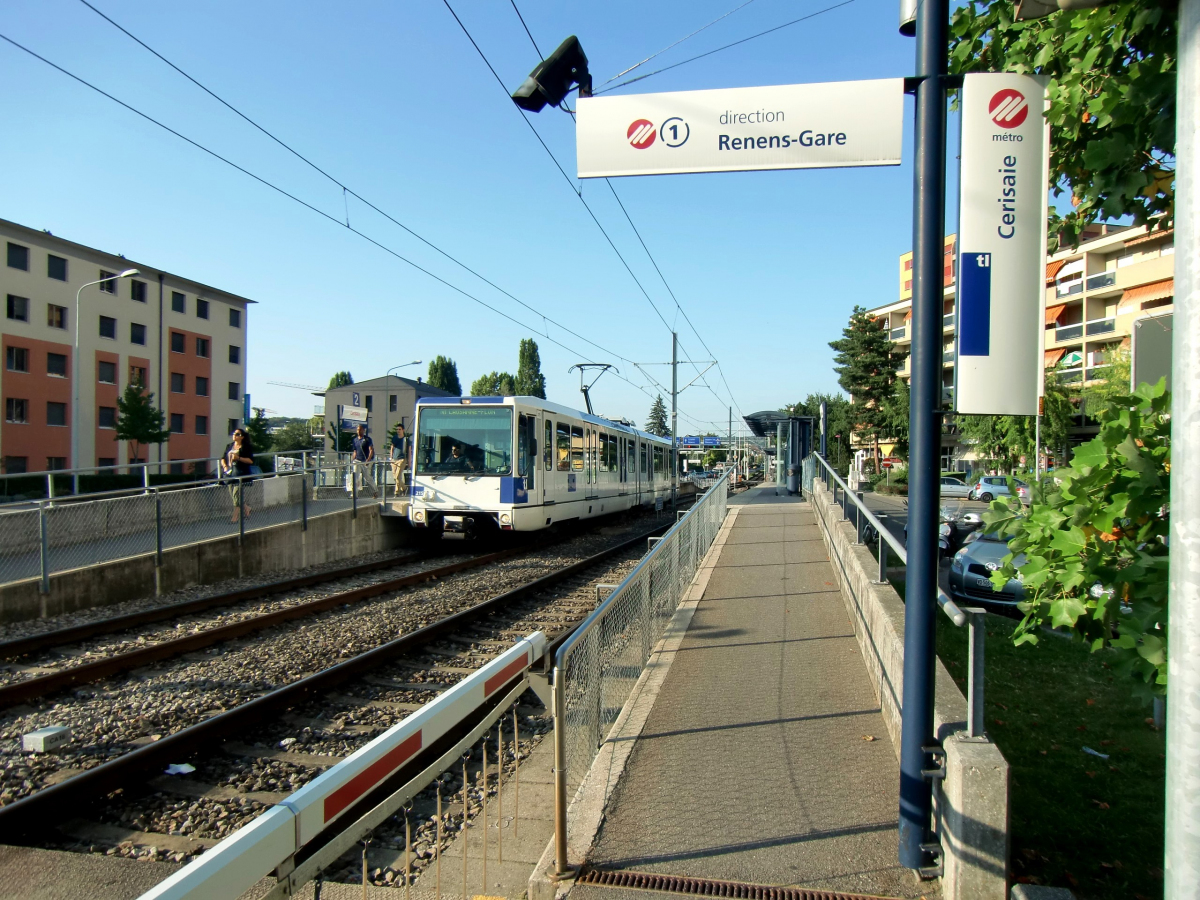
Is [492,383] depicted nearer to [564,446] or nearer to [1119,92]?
[564,446]

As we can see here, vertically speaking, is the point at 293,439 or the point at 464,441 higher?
the point at 293,439

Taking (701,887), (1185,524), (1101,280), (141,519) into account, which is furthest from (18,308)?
(1101,280)

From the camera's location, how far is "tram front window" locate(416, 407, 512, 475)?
16.2 m

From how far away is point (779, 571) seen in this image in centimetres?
1042

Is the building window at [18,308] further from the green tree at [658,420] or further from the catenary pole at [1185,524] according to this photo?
the green tree at [658,420]

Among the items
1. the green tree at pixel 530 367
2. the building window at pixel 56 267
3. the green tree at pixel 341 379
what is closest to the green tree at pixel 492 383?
the green tree at pixel 530 367

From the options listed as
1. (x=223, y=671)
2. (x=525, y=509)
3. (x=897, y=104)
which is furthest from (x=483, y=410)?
(x=897, y=104)

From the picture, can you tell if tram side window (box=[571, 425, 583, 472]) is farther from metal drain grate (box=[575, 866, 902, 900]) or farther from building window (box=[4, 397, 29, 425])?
building window (box=[4, 397, 29, 425])

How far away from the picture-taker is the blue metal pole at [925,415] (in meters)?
3.37

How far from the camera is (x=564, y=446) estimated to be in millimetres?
18672

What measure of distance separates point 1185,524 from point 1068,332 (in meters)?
49.5

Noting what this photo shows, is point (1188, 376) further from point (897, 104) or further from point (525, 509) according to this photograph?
point (525, 509)

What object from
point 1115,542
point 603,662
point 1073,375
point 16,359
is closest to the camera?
point 1115,542

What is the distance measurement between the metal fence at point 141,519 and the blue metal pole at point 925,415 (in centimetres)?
1060
